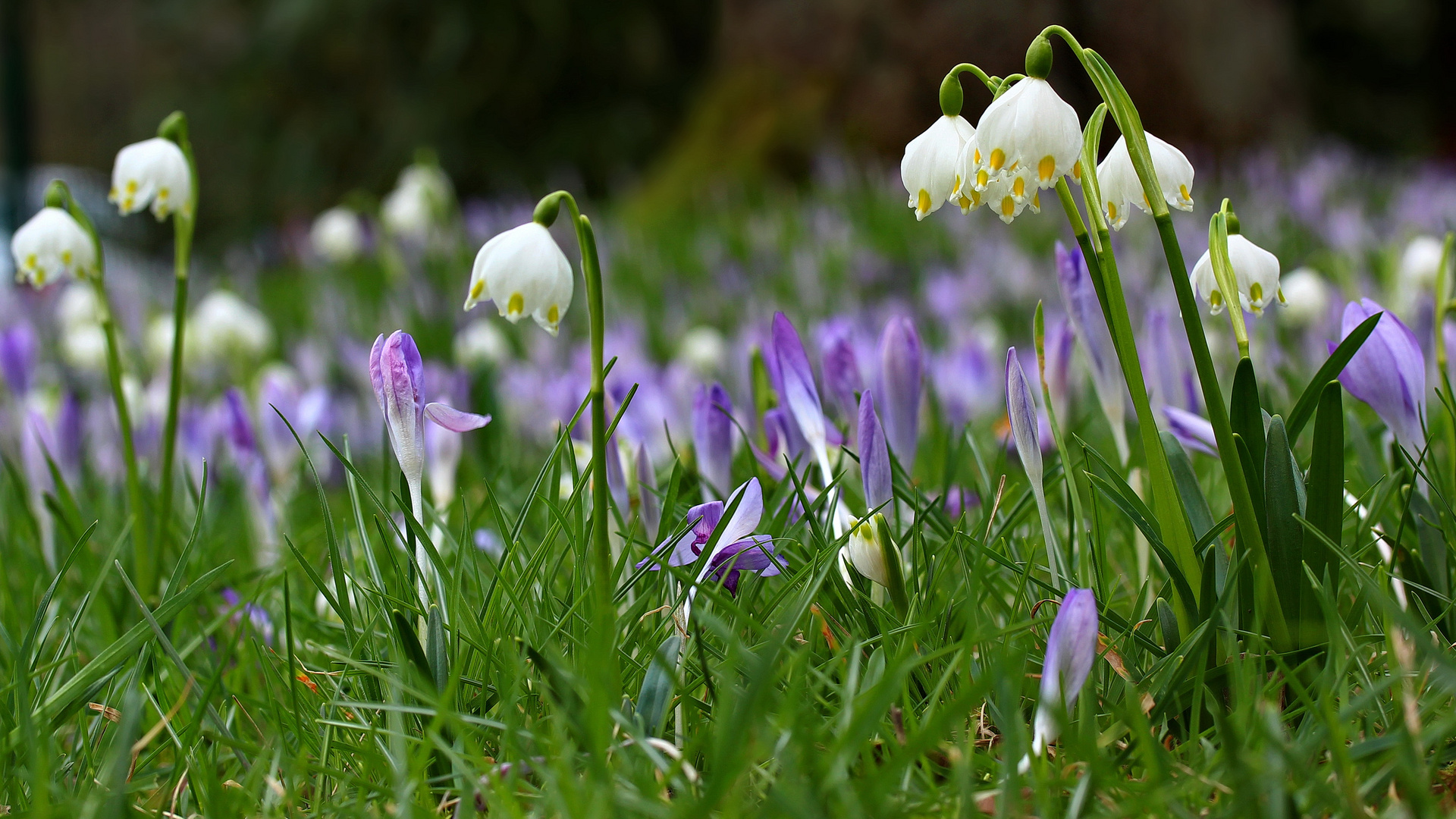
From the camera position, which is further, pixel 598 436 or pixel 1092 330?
pixel 1092 330

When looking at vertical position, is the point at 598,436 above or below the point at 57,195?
below

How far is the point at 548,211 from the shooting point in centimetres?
115

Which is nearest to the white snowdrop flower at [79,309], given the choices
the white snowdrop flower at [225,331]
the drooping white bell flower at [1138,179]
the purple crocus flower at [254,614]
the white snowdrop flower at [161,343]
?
the white snowdrop flower at [161,343]

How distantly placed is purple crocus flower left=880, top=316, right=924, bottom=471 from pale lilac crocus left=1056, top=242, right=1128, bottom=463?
22cm

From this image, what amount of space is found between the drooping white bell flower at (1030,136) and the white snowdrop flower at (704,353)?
9.08 ft

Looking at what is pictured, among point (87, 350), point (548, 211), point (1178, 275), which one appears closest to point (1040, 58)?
point (1178, 275)

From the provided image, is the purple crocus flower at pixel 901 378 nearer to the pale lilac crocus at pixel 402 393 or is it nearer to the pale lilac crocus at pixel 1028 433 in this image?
the pale lilac crocus at pixel 1028 433

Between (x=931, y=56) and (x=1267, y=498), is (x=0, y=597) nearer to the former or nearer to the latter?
(x=1267, y=498)

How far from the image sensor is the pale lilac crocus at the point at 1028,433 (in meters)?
1.22

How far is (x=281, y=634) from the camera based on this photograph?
1836mm

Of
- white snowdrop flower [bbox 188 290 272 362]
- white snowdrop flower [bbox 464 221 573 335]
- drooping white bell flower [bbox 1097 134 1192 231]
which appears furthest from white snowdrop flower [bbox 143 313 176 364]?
drooping white bell flower [bbox 1097 134 1192 231]

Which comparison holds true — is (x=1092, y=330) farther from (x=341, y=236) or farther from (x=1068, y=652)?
(x=341, y=236)

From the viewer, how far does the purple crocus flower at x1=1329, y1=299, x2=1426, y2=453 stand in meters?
1.38

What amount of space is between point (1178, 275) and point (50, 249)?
162cm
